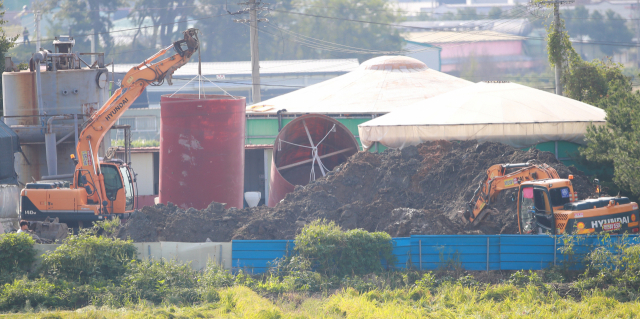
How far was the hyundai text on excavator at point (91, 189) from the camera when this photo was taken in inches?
538

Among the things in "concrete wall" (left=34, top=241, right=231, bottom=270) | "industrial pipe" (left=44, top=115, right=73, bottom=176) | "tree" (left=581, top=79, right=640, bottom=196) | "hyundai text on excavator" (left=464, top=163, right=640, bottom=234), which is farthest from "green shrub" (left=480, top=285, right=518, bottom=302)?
"industrial pipe" (left=44, top=115, right=73, bottom=176)

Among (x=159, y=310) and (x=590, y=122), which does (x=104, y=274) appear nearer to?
(x=159, y=310)

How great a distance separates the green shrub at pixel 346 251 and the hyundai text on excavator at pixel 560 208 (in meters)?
2.82

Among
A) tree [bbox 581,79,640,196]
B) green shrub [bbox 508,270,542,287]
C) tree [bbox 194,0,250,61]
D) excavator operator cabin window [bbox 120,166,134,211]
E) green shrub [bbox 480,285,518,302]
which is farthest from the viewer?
tree [bbox 194,0,250,61]

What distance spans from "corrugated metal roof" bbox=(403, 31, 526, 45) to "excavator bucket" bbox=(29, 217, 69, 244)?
5679cm

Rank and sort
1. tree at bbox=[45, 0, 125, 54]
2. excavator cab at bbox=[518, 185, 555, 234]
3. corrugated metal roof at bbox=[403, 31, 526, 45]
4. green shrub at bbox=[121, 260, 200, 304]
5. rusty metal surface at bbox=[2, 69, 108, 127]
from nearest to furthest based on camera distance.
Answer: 1. green shrub at bbox=[121, 260, 200, 304]
2. excavator cab at bbox=[518, 185, 555, 234]
3. rusty metal surface at bbox=[2, 69, 108, 127]
4. tree at bbox=[45, 0, 125, 54]
5. corrugated metal roof at bbox=[403, 31, 526, 45]

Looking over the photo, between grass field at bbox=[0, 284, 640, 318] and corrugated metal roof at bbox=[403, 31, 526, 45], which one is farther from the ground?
corrugated metal roof at bbox=[403, 31, 526, 45]

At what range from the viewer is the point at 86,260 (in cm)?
1050

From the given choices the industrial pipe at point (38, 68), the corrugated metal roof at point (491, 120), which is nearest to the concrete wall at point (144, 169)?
the industrial pipe at point (38, 68)

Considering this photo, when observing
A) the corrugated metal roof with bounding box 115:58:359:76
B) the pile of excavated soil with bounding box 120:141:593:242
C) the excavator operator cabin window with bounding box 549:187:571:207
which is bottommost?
the pile of excavated soil with bounding box 120:141:593:242

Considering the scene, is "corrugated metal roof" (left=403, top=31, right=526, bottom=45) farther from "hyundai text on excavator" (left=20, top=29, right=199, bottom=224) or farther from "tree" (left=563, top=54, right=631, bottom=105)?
"hyundai text on excavator" (left=20, top=29, right=199, bottom=224)

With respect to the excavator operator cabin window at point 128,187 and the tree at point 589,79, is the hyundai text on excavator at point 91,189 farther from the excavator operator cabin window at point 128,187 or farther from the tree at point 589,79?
the tree at point 589,79

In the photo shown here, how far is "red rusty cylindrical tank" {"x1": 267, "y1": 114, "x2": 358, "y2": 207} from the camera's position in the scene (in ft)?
60.1

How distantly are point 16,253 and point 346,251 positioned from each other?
5.75 metres
